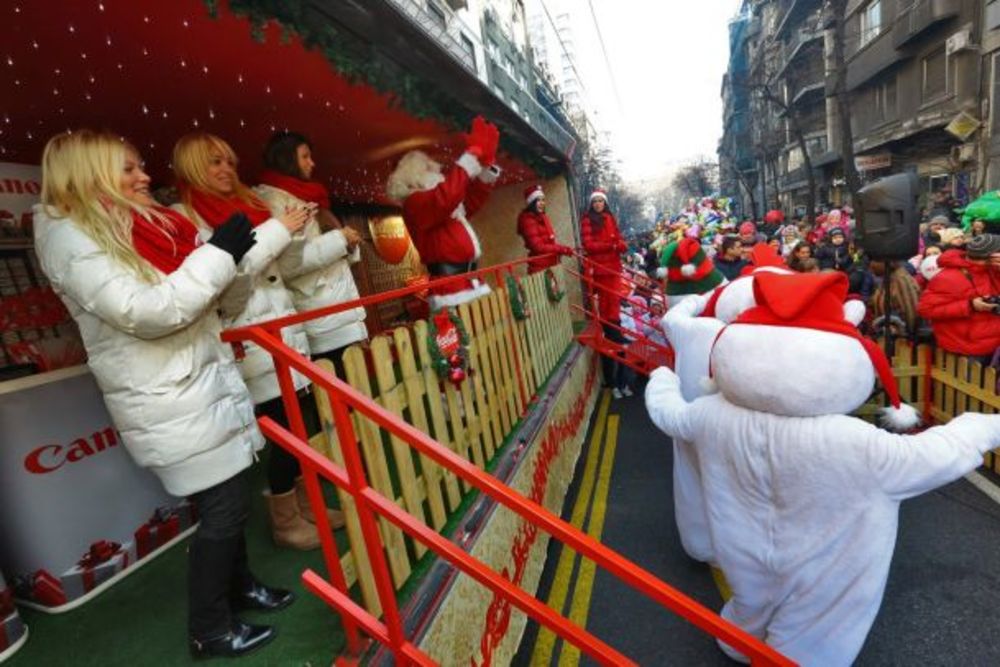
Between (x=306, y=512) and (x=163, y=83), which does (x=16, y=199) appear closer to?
(x=163, y=83)

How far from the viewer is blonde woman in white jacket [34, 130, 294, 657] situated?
5.21 ft

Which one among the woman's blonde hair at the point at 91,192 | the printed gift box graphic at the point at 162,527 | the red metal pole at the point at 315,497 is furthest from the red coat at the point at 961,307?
the printed gift box graphic at the point at 162,527

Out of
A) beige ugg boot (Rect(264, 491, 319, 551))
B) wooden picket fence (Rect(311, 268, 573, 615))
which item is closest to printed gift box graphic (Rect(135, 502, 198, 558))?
beige ugg boot (Rect(264, 491, 319, 551))

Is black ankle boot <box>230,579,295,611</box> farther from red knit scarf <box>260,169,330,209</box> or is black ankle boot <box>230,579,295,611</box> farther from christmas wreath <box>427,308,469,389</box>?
red knit scarf <box>260,169,330,209</box>

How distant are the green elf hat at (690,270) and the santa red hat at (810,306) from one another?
3251mm

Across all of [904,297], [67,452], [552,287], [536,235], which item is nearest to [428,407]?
[67,452]

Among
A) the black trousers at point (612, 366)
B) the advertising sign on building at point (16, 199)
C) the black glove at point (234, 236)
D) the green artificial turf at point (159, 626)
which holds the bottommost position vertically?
the black trousers at point (612, 366)

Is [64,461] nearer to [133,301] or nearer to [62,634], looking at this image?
[62,634]

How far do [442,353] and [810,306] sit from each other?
1.72m

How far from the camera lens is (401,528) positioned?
1.46 m

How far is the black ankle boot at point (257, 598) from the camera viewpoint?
221cm

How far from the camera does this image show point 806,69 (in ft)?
106

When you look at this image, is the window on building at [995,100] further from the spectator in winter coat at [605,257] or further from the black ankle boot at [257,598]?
the black ankle boot at [257,598]

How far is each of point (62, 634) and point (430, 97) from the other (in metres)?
3.52
